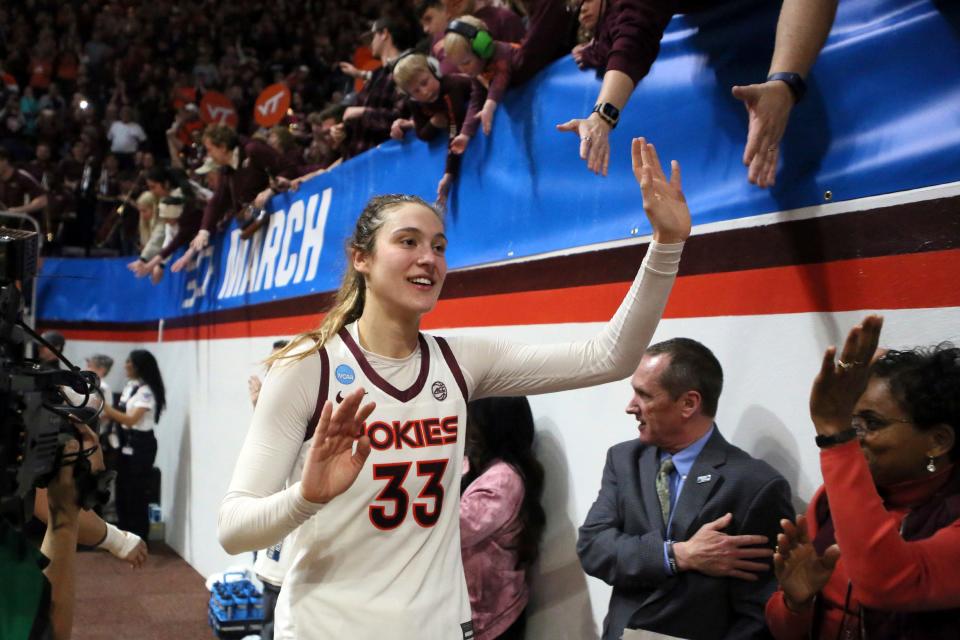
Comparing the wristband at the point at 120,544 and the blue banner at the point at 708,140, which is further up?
the blue banner at the point at 708,140

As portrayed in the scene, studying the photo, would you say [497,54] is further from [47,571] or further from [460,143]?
[47,571]

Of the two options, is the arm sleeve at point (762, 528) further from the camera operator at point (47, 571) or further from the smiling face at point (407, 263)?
the camera operator at point (47, 571)

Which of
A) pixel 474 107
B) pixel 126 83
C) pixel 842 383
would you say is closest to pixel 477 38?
pixel 474 107

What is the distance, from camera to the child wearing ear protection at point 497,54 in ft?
11.2

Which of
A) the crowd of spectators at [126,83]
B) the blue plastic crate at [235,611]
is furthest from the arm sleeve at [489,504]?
the crowd of spectators at [126,83]

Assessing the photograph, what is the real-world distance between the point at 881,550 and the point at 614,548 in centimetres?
90

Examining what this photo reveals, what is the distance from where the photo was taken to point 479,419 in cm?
331

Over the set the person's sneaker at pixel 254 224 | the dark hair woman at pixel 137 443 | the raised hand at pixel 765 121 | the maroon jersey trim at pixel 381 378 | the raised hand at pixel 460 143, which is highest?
the person's sneaker at pixel 254 224

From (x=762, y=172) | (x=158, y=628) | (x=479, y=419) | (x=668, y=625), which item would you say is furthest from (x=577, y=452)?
(x=158, y=628)

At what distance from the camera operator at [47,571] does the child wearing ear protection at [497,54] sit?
2.10 metres

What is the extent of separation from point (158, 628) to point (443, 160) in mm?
3629

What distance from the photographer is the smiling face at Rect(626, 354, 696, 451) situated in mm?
Answer: 2498

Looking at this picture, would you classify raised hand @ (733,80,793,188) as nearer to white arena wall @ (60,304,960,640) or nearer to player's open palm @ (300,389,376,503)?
white arena wall @ (60,304,960,640)

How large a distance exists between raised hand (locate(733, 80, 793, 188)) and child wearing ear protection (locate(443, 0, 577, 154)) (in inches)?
54.1
